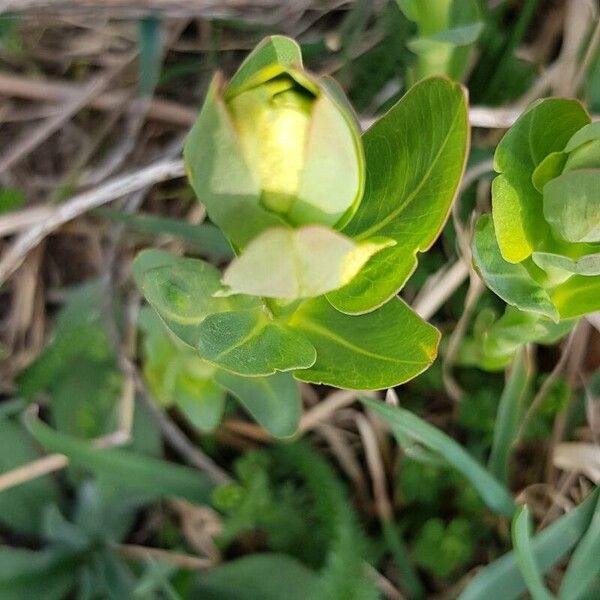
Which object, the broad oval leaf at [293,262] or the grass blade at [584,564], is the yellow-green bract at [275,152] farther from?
the grass blade at [584,564]

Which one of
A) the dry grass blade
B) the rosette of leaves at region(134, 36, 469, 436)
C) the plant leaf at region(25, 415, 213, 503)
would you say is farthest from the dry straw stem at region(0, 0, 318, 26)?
the plant leaf at region(25, 415, 213, 503)

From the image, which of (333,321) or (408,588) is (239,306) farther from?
(408,588)

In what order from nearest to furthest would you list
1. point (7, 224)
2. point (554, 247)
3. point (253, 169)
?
point (253, 169), point (554, 247), point (7, 224)

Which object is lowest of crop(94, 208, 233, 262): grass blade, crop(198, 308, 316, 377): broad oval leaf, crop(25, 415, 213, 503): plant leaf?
crop(25, 415, 213, 503): plant leaf

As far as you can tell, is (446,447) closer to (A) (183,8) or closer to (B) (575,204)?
(B) (575,204)

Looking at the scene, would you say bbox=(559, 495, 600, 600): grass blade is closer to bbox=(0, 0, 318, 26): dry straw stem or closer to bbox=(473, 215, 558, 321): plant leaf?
bbox=(473, 215, 558, 321): plant leaf

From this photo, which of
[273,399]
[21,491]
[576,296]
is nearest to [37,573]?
[21,491]

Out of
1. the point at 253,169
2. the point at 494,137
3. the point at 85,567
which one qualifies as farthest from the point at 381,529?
the point at 253,169

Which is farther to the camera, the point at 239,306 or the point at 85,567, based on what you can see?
the point at 85,567
